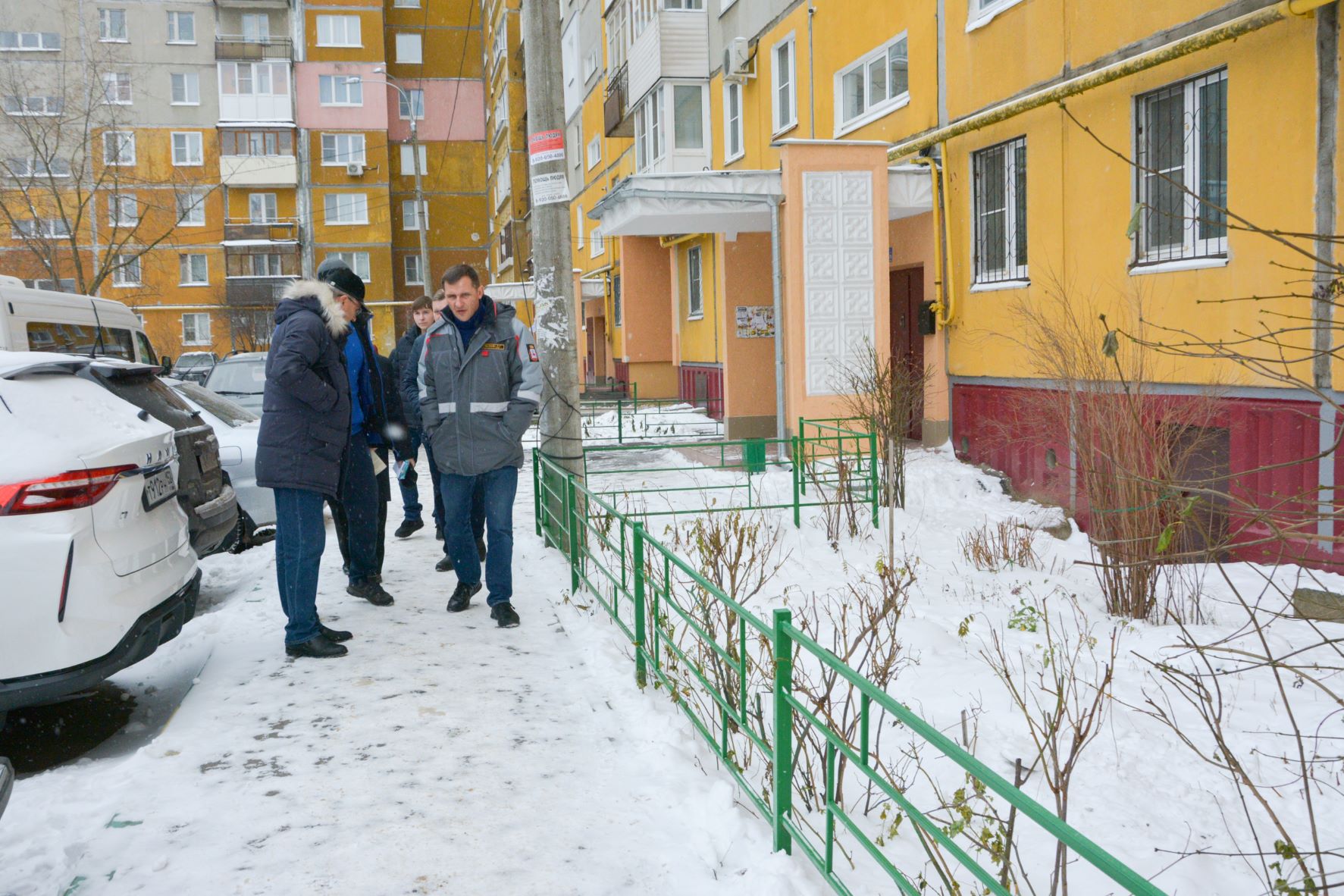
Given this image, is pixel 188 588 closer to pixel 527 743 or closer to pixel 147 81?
Answer: pixel 527 743

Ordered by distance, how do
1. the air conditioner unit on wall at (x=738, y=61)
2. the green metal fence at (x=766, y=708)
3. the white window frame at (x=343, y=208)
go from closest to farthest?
the green metal fence at (x=766, y=708) < the air conditioner unit on wall at (x=738, y=61) < the white window frame at (x=343, y=208)

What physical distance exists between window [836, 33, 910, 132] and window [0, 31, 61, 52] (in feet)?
129

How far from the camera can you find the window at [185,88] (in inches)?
1719

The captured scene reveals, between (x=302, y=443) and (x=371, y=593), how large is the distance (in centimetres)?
153

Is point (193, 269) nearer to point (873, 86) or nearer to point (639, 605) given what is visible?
point (873, 86)

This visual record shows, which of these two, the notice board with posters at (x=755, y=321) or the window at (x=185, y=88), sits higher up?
the window at (x=185, y=88)

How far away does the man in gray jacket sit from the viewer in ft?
18.6

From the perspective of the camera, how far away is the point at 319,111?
44719mm

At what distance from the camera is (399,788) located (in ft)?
11.9

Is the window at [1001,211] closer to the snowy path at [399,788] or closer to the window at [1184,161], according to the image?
the window at [1184,161]

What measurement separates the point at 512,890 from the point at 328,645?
2.53 m

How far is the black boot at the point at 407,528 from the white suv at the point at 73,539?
404 cm

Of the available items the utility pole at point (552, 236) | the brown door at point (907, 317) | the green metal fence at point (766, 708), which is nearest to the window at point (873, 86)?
the brown door at point (907, 317)

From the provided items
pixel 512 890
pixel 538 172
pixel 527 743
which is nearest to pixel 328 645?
pixel 527 743
